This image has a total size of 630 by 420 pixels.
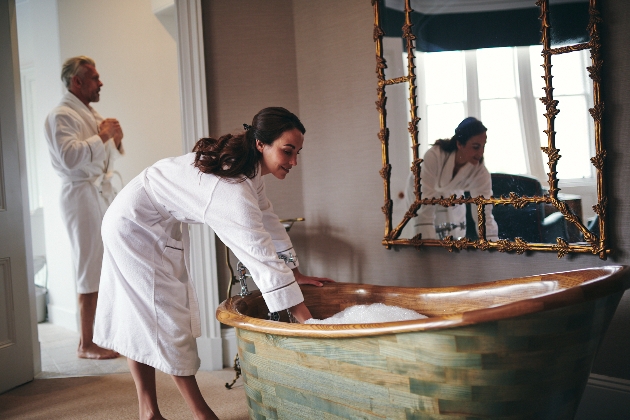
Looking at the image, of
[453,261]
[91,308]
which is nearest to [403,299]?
[453,261]

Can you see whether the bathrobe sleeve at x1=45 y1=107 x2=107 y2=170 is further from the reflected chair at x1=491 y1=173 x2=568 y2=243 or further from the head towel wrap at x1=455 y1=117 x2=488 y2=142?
the reflected chair at x1=491 y1=173 x2=568 y2=243

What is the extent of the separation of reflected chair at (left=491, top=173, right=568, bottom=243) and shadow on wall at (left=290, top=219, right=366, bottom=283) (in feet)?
2.44

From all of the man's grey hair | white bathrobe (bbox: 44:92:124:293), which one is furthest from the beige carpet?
the man's grey hair

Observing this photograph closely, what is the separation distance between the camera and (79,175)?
3.06m

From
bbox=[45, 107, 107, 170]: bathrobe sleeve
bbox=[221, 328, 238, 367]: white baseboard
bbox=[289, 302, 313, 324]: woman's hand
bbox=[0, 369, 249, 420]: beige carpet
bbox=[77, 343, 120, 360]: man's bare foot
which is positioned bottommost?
bbox=[0, 369, 249, 420]: beige carpet

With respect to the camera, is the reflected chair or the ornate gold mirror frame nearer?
the ornate gold mirror frame

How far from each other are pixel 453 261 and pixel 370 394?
99cm

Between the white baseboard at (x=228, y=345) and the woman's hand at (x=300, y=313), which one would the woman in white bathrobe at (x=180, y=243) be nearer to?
the woman's hand at (x=300, y=313)

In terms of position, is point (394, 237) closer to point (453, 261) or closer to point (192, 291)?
point (453, 261)

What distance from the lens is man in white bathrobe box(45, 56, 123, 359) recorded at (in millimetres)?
2982

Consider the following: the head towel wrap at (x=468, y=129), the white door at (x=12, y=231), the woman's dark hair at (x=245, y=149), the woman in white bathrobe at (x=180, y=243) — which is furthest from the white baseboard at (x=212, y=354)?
the head towel wrap at (x=468, y=129)

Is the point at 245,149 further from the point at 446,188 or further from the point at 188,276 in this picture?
the point at 446,188

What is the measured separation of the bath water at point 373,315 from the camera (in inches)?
77.9

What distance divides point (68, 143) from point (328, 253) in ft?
4.79
